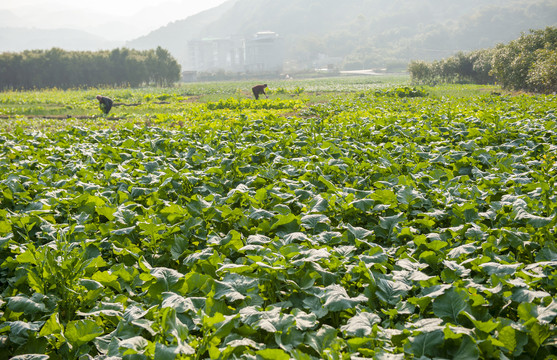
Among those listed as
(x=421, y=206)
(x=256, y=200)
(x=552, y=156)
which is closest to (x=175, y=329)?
(x=256, y=200)

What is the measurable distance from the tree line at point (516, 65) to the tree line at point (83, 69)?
3816 centimetres

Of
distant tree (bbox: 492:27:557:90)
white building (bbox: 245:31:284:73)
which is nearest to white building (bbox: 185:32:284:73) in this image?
white building (bbox: 245:31:284:73)

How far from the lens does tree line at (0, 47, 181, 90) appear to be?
5341cm

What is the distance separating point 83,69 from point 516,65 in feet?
176

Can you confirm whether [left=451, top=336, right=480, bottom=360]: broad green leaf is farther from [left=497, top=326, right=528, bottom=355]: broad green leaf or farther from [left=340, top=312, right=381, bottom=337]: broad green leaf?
[left=340, top=312, right=381, bottom=337]: broad green leaf

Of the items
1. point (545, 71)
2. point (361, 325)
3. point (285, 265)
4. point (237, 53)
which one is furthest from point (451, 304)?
point (237, 53)

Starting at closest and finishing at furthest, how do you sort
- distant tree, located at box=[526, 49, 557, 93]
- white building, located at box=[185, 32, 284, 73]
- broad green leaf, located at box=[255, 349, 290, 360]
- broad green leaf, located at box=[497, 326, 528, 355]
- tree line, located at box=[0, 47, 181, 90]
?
broad green leaf, located at box=[255, 349, 290, 360], broad green leaf, located at box=[497, 326, 528, 355], distant tree, located at box=[526, 49, 557, 93], tree line, located at box=[0, 47, 181, 90], white building, located at box=[185, 32, 284, 73]

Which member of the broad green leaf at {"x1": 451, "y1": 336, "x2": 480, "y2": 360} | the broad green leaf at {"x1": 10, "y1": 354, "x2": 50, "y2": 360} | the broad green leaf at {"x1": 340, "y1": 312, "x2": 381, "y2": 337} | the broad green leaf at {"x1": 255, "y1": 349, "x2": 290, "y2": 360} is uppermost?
the broad green leaf at {"x1": 255, "y1": 349, "x2": 290, "y2": 360}

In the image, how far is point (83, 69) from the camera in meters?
56.9

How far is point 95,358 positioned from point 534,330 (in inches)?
105

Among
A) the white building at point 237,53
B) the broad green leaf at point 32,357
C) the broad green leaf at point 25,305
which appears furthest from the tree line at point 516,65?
the white building at point 237,53

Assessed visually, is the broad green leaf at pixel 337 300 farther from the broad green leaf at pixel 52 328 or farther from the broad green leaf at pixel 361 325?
the broad green leaf at pixel 52 328

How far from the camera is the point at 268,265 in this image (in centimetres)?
288

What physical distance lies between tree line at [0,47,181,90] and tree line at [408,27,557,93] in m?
38.2
